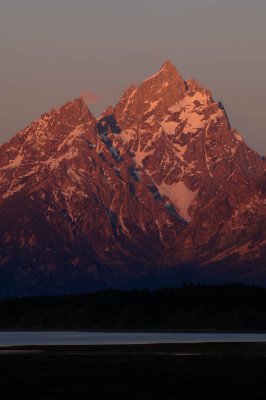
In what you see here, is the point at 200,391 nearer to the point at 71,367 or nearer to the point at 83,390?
the point at 83,390

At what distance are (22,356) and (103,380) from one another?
46.4 metres

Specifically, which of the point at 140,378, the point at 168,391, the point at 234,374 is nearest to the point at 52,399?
the point at 168,391

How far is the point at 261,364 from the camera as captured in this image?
171m

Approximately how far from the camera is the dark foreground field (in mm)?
132375

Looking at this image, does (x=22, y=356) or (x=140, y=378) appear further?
(x=22, y=356)

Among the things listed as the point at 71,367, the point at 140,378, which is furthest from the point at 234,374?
the point at 71,367

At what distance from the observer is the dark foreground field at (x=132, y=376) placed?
132375mm

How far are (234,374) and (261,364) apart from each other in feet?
56.5

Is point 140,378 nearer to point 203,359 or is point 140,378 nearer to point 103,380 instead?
point 103,380

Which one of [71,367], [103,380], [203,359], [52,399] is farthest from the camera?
[203,359]

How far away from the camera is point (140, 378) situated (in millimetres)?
149125

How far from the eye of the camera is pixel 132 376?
151750 mm

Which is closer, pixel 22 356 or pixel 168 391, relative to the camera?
pixel 168 391

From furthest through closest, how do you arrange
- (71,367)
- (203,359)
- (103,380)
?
(203,359) < (71,367) < (103,380)
